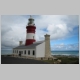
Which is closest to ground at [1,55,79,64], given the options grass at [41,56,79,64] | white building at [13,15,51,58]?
grass at [41,56,79,64]

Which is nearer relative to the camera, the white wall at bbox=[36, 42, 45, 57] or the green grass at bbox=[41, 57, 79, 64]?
the green grass at bbox=[41, 57, 79, 64]

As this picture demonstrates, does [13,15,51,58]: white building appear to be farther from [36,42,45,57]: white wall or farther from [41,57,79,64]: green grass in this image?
[41,57,79,64]: green grass

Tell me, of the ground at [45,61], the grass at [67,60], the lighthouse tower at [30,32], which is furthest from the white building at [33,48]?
the grass at [67,60]

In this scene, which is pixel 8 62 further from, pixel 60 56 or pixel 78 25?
pixel 78 25

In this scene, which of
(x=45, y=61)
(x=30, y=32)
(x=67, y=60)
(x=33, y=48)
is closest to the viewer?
(x=45, y=61)

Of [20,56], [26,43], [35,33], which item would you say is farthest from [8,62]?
[35,33]

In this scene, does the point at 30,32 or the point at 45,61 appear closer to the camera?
the point at 45,61

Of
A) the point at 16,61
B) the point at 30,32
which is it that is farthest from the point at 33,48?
the point at 16,61

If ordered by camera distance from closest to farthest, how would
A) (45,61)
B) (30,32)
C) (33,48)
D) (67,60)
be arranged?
(45,61), (67,60), (33,48), (30,32)

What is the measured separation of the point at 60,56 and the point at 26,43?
293 centimetres

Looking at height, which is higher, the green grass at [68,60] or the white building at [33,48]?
the white building at [33,48]

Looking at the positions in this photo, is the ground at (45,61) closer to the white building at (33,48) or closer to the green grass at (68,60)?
the green grass at (68,60)

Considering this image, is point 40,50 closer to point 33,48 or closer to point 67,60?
point 33,48

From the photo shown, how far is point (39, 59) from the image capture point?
33.6 ft
